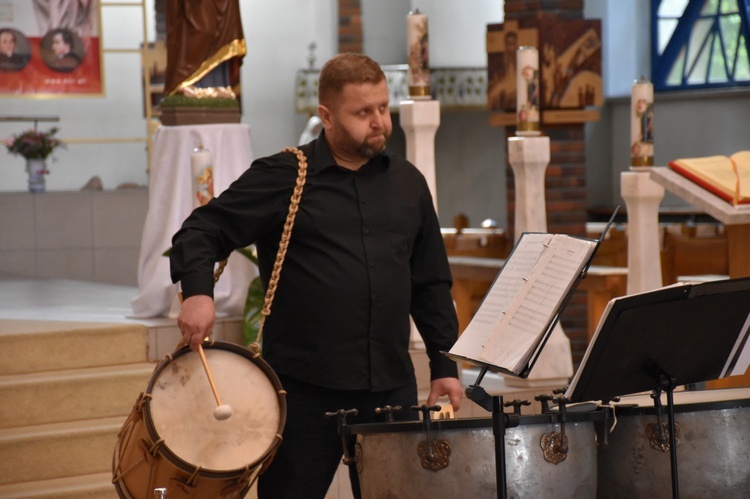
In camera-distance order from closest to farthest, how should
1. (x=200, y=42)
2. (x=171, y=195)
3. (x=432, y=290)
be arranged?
(x=432, y=290) < (x=171, y=195) < (x=200, y=42)

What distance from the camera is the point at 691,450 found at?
288 centimetres

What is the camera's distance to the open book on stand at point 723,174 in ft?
14.9

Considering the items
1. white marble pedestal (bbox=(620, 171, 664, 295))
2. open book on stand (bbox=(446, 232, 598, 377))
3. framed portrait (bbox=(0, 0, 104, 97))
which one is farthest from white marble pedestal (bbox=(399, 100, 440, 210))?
framed portrait (bbox=(0, 0, 104, 97))

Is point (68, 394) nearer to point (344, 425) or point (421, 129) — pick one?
point (421, 129)

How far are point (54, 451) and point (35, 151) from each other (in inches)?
214

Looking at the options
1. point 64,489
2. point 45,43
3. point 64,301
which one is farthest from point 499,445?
point 45,43

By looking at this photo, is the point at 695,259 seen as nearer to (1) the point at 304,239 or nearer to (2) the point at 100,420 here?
(2) the point at 100,420

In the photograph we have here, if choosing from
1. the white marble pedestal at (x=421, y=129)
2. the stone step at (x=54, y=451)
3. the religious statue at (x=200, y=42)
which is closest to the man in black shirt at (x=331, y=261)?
the stone step at (x=54, y=451)

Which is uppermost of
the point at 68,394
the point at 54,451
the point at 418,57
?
the point at 418,57

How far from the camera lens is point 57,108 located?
12.3 meters

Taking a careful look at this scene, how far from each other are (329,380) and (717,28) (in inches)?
454

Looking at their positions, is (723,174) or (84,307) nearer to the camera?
(723,174)

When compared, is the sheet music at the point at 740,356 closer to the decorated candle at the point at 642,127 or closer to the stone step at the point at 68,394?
→ the decorated candle at the point at 642,127

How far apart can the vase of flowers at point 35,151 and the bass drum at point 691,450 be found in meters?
7.54
